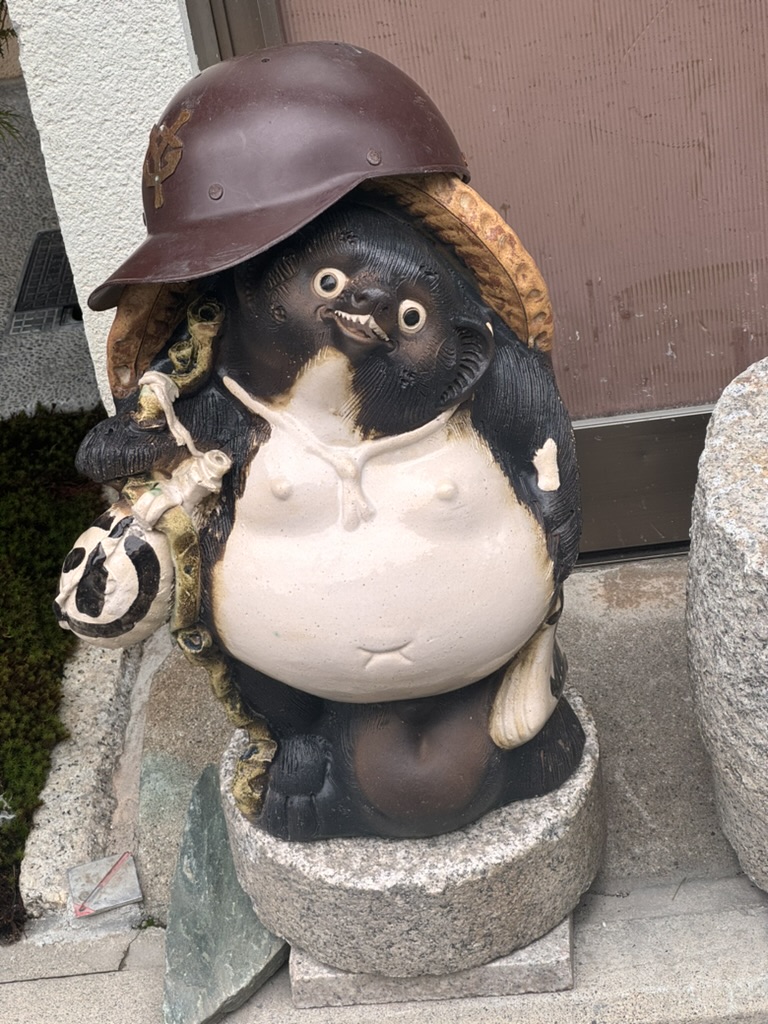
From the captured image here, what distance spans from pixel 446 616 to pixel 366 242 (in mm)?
612

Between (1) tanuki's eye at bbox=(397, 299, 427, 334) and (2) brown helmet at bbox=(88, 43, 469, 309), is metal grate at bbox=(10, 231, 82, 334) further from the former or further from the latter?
(1) tanuki's eye at bbox=(397, 299, 427, 334)

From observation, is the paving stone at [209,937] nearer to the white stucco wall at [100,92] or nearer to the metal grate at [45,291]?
the white stucco wall at [100,92]

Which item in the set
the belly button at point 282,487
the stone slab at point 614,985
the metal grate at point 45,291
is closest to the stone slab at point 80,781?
the stone slab at point 614,985

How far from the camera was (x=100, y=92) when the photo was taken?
2949 mm

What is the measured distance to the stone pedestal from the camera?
6.55ft

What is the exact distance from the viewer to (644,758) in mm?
2795

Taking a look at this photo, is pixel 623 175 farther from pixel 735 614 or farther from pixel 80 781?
pixel 80 781

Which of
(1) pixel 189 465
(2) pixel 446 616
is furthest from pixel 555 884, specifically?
(1) pixel 189 465

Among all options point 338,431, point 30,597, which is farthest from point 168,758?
point 338,431

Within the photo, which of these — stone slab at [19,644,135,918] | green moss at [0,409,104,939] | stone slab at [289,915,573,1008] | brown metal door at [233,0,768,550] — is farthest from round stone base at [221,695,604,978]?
brown metal door at [233,0,768,550]

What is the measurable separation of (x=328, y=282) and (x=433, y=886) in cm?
107

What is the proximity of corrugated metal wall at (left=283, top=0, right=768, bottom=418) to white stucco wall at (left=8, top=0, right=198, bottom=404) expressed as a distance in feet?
1.10

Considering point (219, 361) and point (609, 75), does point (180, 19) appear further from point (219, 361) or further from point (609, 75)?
point (219, 361)

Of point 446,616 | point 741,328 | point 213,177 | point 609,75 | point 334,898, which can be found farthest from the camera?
point 741,328
